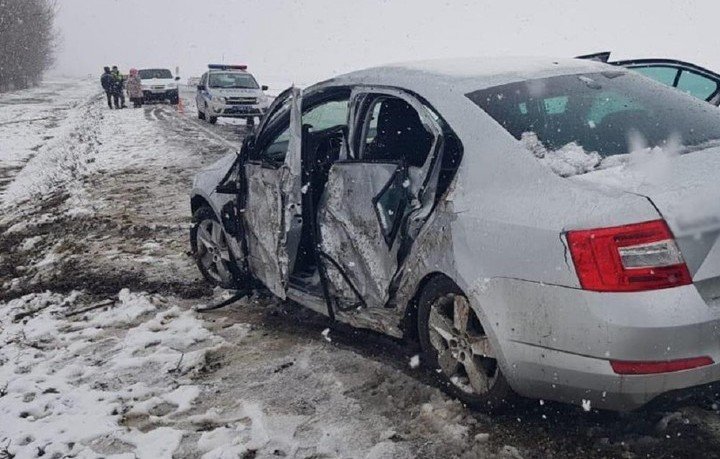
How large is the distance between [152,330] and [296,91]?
2.09m

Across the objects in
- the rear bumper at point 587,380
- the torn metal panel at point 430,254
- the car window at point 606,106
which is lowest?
the rear bumper at point 587,380

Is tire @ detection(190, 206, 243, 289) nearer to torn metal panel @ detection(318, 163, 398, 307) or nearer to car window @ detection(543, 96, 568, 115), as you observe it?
torn metal panel @ detection(318, 163, 398, 307)

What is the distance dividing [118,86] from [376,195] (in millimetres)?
29936

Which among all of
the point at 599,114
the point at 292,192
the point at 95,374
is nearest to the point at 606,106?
the point at 599,114

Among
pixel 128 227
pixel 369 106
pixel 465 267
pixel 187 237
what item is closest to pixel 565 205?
pixel 465 267

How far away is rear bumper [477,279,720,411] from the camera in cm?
249

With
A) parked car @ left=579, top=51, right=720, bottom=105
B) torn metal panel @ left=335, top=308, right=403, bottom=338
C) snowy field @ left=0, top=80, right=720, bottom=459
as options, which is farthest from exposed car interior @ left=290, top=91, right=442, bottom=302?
parked car @ left=579, top=51, right=720, bottom=105

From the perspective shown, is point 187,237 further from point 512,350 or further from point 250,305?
point 512,350

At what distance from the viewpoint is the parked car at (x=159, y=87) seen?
1254 inches

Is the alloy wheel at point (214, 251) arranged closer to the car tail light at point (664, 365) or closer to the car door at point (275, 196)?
the car door at point (275, 196)

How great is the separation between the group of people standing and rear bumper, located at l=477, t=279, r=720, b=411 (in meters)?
30.0

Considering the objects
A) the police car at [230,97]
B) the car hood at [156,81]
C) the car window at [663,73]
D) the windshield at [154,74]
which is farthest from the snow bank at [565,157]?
the windshield at [154,74]

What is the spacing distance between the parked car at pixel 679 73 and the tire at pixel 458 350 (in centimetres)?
242

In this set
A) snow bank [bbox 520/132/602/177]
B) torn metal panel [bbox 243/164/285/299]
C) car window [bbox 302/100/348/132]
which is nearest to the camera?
snow bank [bbox 520/132/602/177]
